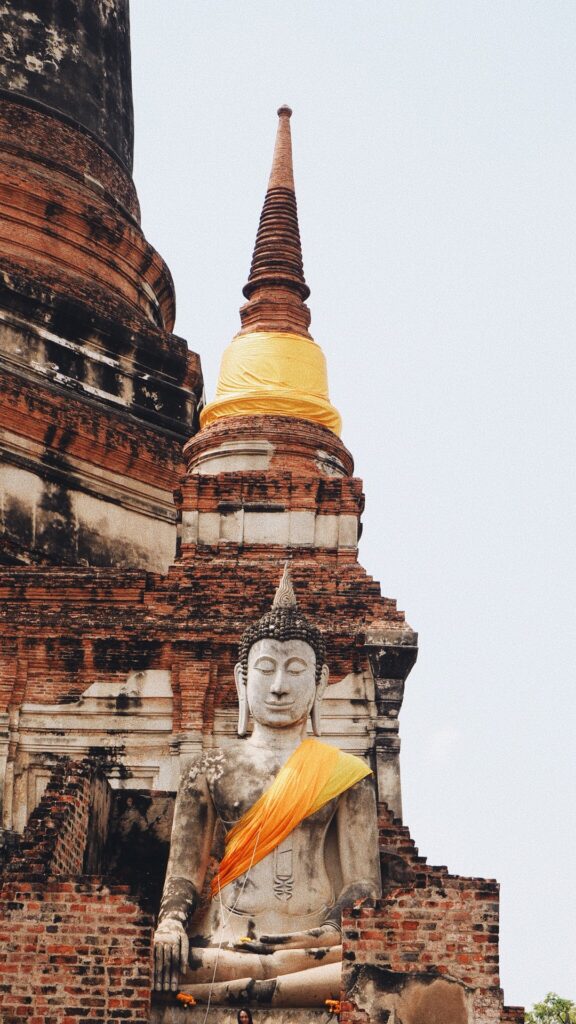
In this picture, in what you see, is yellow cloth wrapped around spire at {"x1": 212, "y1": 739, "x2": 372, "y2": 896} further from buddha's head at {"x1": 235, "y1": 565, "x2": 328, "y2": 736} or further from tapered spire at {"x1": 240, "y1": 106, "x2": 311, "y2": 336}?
tapered spire at {"x1": 240, "y1": 106, "x2": 311, "y2": 336}

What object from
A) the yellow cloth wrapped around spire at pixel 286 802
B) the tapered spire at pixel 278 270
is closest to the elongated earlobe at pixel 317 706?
the yellow cloth wrapped around spire at pixel 286 802

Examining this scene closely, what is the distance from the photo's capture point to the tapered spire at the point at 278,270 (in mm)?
20359

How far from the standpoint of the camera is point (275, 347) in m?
19.8

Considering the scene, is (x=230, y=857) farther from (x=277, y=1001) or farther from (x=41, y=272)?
(x=41, y=272)

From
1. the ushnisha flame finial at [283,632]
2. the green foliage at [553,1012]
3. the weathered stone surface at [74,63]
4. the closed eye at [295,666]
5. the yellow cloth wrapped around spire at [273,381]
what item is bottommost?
the green foliage at [553,1012]

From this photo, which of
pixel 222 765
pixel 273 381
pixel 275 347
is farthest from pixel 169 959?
pixel 275 347

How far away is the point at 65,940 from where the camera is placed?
1005cm

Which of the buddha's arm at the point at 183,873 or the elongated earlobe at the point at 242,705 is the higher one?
the elongated earlobe at the point at 242,705

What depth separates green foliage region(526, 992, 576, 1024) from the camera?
24641mm

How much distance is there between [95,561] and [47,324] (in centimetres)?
307

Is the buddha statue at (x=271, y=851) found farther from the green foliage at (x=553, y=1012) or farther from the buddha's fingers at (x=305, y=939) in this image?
the green foliage at (x=553, y=1012)

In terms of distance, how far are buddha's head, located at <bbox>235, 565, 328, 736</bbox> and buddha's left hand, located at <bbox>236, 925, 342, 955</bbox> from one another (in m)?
Result: 1.37

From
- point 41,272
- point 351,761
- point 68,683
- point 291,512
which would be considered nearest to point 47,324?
point 41,272

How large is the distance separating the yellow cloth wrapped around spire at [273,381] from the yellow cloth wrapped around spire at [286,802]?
8438 millimetres
